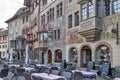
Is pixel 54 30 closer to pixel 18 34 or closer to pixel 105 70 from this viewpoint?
pixel 105 70

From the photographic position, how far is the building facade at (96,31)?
810 inches

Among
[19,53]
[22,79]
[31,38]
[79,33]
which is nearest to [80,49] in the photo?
[79,33]

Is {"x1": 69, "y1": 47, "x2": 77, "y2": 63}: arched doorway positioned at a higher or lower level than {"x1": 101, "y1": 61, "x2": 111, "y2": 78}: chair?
higher

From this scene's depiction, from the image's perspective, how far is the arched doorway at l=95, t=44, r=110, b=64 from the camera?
21.8 metres

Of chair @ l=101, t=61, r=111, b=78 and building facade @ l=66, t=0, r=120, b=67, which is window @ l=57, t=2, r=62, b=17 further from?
chair @ l=101, t=61, r=111, b=78

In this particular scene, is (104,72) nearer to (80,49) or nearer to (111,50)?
(111,50)

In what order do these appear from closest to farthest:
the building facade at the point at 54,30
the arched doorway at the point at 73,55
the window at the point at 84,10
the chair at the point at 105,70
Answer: the chair at the point at 105,70
the window at the point at 84,10
the arched doorway at the point at 73,55
the building facade at the point at 54,30

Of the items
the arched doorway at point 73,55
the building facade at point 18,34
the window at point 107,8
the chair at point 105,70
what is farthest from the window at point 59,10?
the building facade at point 18,34

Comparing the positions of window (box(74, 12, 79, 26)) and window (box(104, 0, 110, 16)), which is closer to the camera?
window (box(104, 0, 110, 16))


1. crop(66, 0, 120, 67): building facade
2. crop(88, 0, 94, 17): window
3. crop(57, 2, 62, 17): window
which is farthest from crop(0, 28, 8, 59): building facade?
crop(88, 0, 94, 17): window

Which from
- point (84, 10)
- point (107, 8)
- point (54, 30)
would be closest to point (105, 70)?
point (107, 8)

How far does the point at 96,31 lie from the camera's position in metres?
21.9

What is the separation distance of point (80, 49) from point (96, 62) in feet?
9.86

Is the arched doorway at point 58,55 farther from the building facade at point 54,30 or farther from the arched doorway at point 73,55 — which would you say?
the arched doorway at point 73,55
